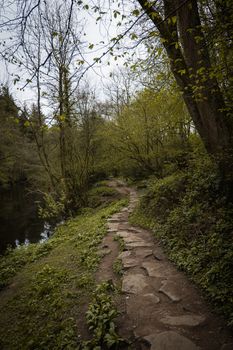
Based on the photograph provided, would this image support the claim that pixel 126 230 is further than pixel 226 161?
Yes

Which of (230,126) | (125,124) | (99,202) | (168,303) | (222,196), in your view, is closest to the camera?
(168,303)

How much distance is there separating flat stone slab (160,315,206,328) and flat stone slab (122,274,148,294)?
2.57 feet

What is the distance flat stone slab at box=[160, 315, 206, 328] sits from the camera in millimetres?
2899

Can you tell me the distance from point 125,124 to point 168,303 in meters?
8.60

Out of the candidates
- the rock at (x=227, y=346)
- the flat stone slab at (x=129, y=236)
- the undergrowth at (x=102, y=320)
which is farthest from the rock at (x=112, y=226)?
the rock at (x=227, y=346)

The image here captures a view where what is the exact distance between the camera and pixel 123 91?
16.6 meters

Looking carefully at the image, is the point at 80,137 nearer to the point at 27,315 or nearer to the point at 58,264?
the point at 58,264

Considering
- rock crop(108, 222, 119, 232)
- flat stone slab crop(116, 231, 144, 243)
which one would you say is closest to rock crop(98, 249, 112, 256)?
flat stone slab crop(116, 231, 144, 243)

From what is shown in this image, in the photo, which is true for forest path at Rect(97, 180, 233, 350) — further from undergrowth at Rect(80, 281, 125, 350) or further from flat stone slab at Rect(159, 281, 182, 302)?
undergrowth at Rect(80, 281, 125, 350)

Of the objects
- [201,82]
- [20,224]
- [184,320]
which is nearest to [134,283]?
[184,320]

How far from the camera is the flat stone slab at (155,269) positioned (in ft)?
13.7

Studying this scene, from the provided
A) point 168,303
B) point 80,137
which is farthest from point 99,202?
point 168,303

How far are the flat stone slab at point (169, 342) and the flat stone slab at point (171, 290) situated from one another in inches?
29.1

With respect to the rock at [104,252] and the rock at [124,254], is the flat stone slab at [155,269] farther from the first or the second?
the rock at [104,252]
